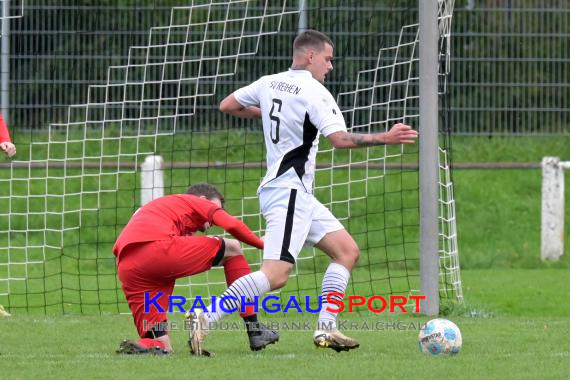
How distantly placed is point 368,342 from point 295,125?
164 cm

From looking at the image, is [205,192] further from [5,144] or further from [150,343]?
[5,144]

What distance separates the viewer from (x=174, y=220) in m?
8.49

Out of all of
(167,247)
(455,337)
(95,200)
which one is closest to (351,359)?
(455,337)

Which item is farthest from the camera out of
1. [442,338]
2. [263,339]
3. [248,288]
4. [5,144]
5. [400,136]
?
[5,144]

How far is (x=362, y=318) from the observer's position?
1066 centimetres

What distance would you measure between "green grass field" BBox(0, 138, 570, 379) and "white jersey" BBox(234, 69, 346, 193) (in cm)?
109

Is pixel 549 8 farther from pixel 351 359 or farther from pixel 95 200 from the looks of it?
pixel 351 359

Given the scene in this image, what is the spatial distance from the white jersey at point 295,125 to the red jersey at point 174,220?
13.8 inches

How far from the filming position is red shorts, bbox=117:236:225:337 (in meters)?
8.31

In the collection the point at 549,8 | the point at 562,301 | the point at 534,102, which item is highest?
the point at 549,8

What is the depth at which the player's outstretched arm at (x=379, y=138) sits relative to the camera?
779cm

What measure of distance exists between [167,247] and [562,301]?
552 cm

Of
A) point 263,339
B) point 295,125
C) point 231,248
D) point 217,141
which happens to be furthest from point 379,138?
point 217,141

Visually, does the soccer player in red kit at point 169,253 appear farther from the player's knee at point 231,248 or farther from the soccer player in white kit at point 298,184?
the soccer player in white kit at point 298,184
